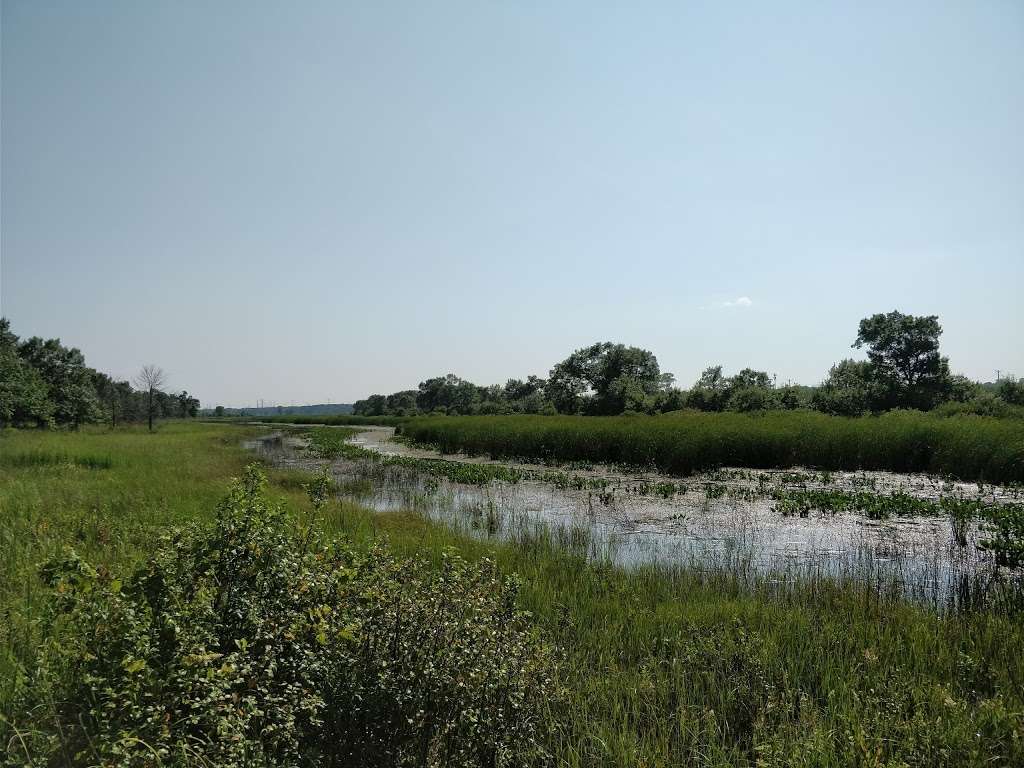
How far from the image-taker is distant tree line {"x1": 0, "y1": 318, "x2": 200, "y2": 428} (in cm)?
3409

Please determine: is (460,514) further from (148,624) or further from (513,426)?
(513,426)

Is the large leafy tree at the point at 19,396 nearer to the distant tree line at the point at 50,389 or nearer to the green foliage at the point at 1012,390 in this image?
the distant tree line at the point at 50,389

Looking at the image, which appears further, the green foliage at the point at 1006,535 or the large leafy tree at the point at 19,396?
the large leafy tree at the point at 19,396

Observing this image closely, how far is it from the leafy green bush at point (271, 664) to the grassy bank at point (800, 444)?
18334 mm

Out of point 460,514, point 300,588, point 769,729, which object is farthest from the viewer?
point 460,514

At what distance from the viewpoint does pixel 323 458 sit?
1156 inches

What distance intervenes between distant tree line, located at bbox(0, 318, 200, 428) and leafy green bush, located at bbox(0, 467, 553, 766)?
3823cm

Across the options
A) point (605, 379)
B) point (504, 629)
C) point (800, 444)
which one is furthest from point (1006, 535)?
point (605, 379)

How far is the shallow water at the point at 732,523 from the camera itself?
8.36 metres

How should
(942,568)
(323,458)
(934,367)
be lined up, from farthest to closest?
(934,367)
(323,458)
(942,568)

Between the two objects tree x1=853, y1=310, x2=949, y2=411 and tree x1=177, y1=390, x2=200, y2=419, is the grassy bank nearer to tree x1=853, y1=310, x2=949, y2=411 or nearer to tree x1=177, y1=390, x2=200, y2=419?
tree x1=853, y1=310, x2=949, y2=411

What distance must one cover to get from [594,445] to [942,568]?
1737cm

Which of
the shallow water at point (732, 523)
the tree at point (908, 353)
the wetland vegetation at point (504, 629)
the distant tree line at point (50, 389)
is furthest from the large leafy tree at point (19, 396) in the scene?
the tree at point (908, 353)

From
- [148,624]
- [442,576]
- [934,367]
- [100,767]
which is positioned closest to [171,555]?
[148,624]
